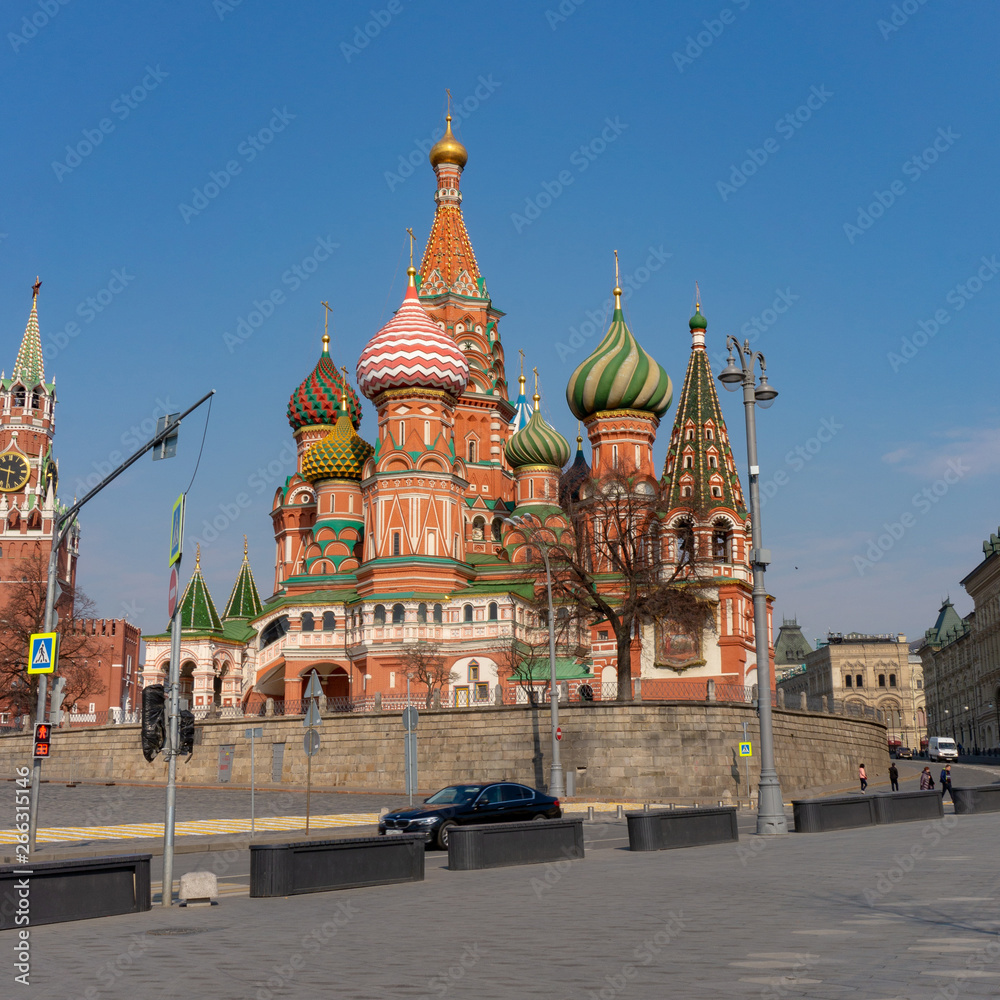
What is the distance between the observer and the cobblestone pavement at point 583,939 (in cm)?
827

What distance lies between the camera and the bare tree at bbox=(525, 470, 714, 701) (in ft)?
138

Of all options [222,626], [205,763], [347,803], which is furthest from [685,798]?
[222,626]

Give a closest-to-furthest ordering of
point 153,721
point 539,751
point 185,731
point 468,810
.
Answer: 1. point 153,721
2. point 185,731
3. point 468,810
4. point 539,751

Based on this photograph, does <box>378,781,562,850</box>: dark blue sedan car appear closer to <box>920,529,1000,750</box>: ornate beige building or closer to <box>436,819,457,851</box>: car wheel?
<box>436,819,457,851</box>: car wheel

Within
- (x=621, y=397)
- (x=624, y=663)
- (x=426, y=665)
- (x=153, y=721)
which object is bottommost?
(x=153, y=721)

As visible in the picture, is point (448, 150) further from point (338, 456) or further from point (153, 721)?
point (153, 721)

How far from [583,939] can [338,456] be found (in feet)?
194

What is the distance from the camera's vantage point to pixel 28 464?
112 metres

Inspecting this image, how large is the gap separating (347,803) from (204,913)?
23424mm

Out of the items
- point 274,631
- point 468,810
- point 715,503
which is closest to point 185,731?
point 468,810

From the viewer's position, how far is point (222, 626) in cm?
7706

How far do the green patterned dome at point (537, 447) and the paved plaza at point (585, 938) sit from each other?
5344cm

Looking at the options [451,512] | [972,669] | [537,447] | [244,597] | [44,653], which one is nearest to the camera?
[44,653]

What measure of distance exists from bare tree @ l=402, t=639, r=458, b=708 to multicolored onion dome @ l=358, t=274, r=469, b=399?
13.9 meters
